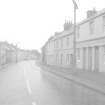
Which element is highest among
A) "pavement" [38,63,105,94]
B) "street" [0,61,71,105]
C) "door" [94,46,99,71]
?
"door" [94,46,99,71]

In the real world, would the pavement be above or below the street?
above

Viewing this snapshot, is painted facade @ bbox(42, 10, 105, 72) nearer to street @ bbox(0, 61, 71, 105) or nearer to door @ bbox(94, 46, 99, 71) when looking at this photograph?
door @ bbox(94, 46, 99, 71)

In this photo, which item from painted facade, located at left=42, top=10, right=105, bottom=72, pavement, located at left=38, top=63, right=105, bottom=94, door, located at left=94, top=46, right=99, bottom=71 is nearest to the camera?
pavement, located at left=38, top=63, right=105, bottom=94

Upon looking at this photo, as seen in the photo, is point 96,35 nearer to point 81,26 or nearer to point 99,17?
point 99,17

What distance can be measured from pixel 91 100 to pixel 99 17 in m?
15.2

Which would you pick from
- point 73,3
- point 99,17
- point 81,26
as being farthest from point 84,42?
point 73,3

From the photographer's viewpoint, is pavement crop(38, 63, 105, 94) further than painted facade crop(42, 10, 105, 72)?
No

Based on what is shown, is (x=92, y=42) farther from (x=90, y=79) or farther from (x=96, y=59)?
(x=90, y=79)

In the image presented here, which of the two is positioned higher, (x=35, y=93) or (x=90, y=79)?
(x=90, y=79)

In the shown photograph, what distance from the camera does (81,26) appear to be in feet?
92.7

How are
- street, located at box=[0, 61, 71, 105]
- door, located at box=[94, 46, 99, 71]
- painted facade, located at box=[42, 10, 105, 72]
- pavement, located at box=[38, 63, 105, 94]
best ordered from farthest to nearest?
1. door, located at box=[94, 46, 99, 71]
2. painted facade, located at box=[42, 10, 105, 72]
3. pavement, located at box=[38, 63, 105, 94]
4. street, located at box=[0, 61, 71, 105]

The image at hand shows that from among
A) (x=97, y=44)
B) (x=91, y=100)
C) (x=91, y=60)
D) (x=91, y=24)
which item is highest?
(x=91, y=24)

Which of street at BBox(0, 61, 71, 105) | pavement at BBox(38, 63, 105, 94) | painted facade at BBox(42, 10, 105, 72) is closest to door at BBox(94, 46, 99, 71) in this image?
painted facade at BBox(42, 10, 105, 72)

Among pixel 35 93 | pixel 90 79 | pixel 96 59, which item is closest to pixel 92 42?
pixel 96 59
